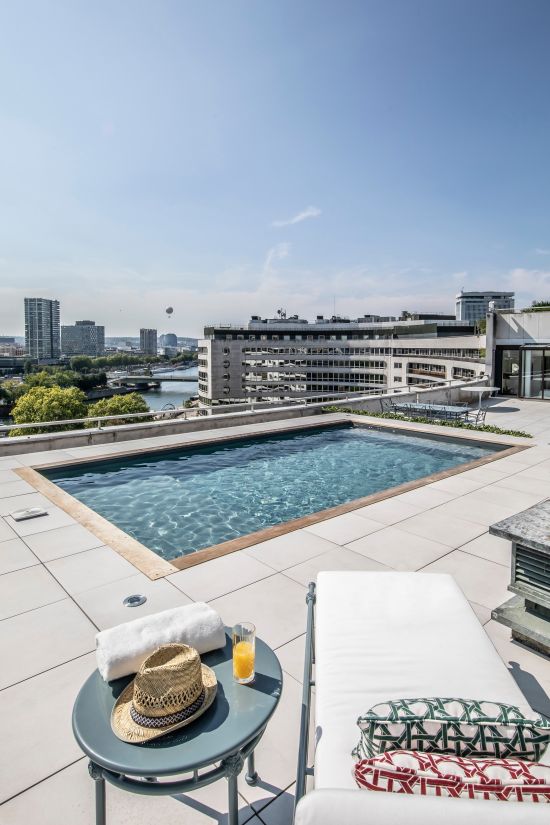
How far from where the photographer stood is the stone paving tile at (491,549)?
16.1ft

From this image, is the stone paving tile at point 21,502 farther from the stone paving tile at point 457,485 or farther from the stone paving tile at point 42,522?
the stone paving tile at point 457,485

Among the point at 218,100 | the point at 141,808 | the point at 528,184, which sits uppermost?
the point at 528,184

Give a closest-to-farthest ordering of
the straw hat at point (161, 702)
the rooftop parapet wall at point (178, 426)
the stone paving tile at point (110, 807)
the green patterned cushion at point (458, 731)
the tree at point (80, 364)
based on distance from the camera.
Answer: the green patterned cushion at point (458, 731)
the straw hat at point (161, 702)
the stone paving tile at point (110, 807)
the rooftop parapet wall at point (178, 426)
the tree at point (80, 364)

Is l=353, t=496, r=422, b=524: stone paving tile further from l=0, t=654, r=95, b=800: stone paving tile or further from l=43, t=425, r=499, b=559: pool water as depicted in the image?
l=0, t=654, r=95, b=800: stone paving tile

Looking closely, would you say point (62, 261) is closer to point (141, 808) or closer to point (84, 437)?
point (84, 437)

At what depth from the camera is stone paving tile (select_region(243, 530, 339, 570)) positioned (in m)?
4.88

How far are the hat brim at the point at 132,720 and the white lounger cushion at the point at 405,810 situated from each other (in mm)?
677

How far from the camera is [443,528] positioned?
5.74 m

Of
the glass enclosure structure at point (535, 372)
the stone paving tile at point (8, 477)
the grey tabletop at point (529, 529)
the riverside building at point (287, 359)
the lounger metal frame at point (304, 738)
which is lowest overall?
the stone paving tile at point (8, 477)

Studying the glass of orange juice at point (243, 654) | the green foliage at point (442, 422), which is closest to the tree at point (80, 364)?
the green foliage at point (442, 422)

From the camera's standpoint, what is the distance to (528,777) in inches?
51.0

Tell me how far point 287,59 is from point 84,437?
448 inches

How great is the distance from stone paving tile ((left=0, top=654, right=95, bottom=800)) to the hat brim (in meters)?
0.92

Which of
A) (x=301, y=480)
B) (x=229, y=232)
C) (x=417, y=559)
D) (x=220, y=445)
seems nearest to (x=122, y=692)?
(x=417, y=559)
